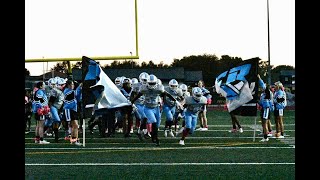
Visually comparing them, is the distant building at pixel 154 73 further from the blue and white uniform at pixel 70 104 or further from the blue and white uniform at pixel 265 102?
the blue and white uniform at pixel 70 104

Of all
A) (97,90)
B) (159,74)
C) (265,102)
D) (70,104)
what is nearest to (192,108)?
(265,102)

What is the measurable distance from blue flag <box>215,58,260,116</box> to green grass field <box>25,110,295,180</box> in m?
0.96

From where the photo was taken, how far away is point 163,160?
1041cm

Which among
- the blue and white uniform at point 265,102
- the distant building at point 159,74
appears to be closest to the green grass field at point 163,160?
the blue and white uniform at point 265,102

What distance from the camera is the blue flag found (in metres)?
14.9

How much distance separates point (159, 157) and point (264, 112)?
517 cm

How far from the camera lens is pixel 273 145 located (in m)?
13.4

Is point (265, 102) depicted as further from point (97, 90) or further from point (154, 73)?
point (154, 73)

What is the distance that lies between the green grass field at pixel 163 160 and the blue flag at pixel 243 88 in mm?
957

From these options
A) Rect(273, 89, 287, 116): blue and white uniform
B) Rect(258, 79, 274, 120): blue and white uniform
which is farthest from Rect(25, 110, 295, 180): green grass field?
Rect(273, 89, 287, 116): blue and white uniform

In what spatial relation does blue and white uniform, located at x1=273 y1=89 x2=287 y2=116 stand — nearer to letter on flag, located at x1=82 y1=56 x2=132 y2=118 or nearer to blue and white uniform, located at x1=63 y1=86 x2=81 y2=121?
letter on flag, located at x1=82 y1=56 x2=132 y2=118
